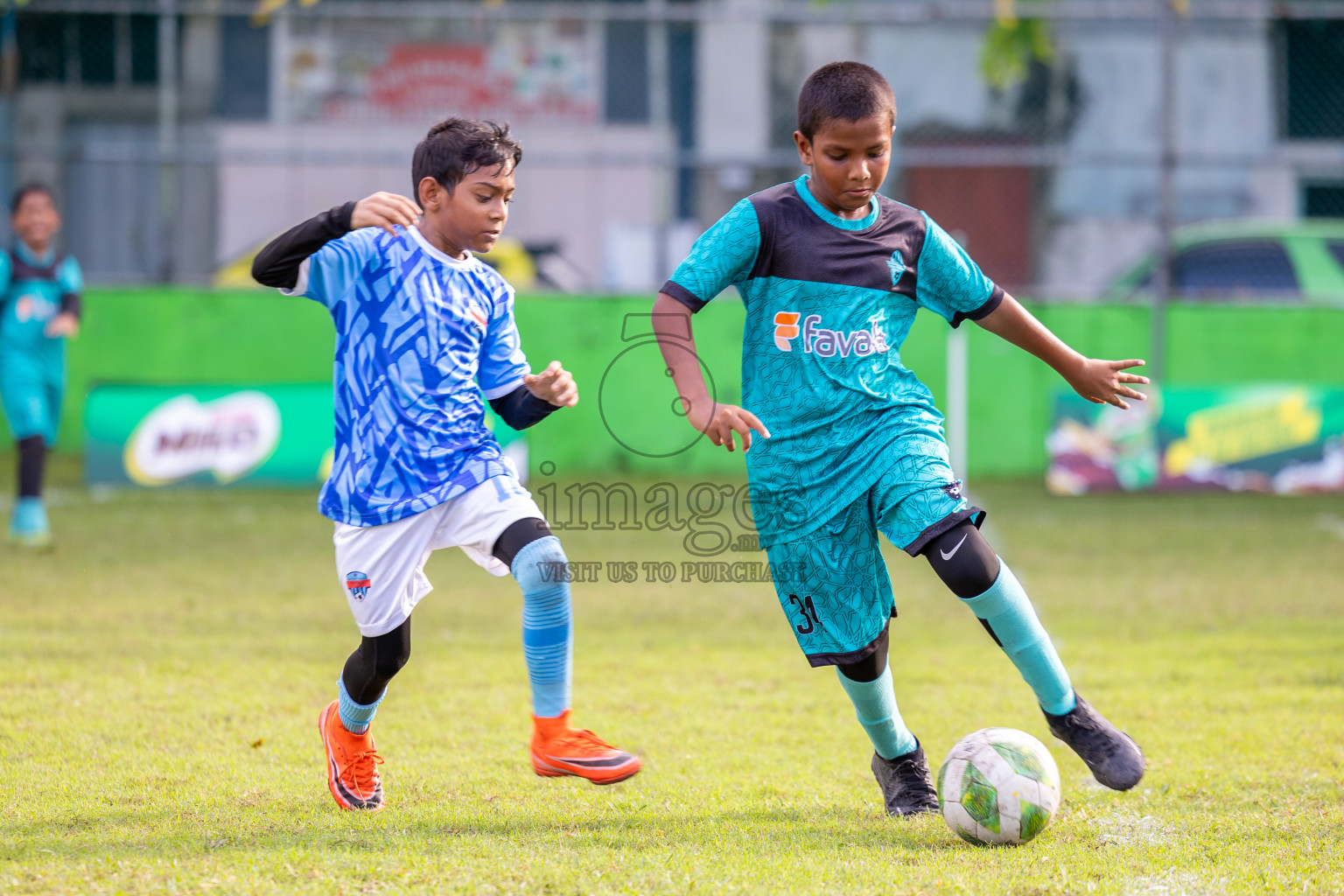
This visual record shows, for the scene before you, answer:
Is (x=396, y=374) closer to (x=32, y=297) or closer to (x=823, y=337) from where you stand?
(x=823, y=337)

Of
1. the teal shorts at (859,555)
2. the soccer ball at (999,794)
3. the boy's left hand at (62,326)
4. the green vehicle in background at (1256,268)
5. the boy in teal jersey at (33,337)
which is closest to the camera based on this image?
the soccer ball at (999,794)

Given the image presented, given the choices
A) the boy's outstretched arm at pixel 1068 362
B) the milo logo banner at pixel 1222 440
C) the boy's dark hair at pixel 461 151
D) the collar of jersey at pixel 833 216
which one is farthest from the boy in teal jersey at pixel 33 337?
the milo logo banner at pixel 1222 440

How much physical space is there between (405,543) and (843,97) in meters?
1.57

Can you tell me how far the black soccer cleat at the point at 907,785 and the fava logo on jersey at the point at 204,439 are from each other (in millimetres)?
7389

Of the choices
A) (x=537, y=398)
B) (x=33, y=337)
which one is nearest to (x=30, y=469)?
(x=33, y=337)

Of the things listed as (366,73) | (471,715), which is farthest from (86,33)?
(471,715)

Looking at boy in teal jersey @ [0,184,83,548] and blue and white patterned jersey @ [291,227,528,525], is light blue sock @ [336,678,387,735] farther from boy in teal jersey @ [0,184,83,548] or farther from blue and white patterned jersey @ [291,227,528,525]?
boy in teal jersey @ [0,184,83,548]

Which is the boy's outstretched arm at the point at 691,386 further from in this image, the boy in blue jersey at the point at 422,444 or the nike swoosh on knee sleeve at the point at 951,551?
the nike swoosh on knee sleeve at the point at 951,551

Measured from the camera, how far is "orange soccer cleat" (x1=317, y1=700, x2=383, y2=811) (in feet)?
12.0

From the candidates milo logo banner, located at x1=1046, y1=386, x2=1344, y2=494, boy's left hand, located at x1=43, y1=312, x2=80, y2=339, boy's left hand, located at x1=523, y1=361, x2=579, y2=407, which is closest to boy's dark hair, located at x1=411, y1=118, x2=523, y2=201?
boy's left hand, located at x1=523, y1=361, x2=579, y2=407

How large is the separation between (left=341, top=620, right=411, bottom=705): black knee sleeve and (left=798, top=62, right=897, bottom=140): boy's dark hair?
1.66 meters

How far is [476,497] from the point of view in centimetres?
363

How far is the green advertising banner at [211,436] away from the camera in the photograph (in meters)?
10.1

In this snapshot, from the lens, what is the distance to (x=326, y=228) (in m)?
3.47
